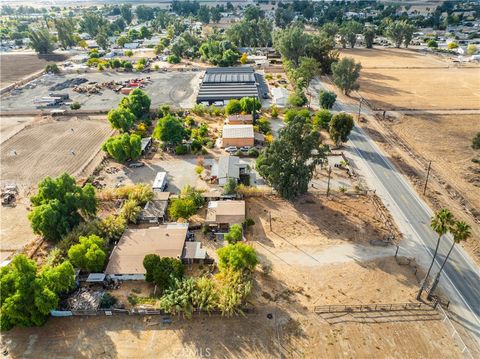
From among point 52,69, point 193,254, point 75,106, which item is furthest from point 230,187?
point 52,69

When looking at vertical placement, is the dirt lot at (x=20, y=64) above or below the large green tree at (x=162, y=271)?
above

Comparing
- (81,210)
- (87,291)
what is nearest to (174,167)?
(81,210)

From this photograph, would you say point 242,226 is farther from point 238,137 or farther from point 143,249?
point 238,137

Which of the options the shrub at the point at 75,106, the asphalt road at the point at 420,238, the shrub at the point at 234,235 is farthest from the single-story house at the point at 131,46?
the shrub at the point at 234,235

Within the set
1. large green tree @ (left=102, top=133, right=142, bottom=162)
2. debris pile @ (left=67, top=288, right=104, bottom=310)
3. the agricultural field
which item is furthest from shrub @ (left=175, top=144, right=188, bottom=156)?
debris pile @ (left=67, top=288, right=104, bottom=310)

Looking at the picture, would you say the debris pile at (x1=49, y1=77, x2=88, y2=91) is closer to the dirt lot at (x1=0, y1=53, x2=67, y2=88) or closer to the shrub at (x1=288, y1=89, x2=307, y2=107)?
the dirt lot at (x1=0, y1=53, x2=67, y2=88)

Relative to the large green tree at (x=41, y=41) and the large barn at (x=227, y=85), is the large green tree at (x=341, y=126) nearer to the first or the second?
the large barn at (x=227, y=85)
